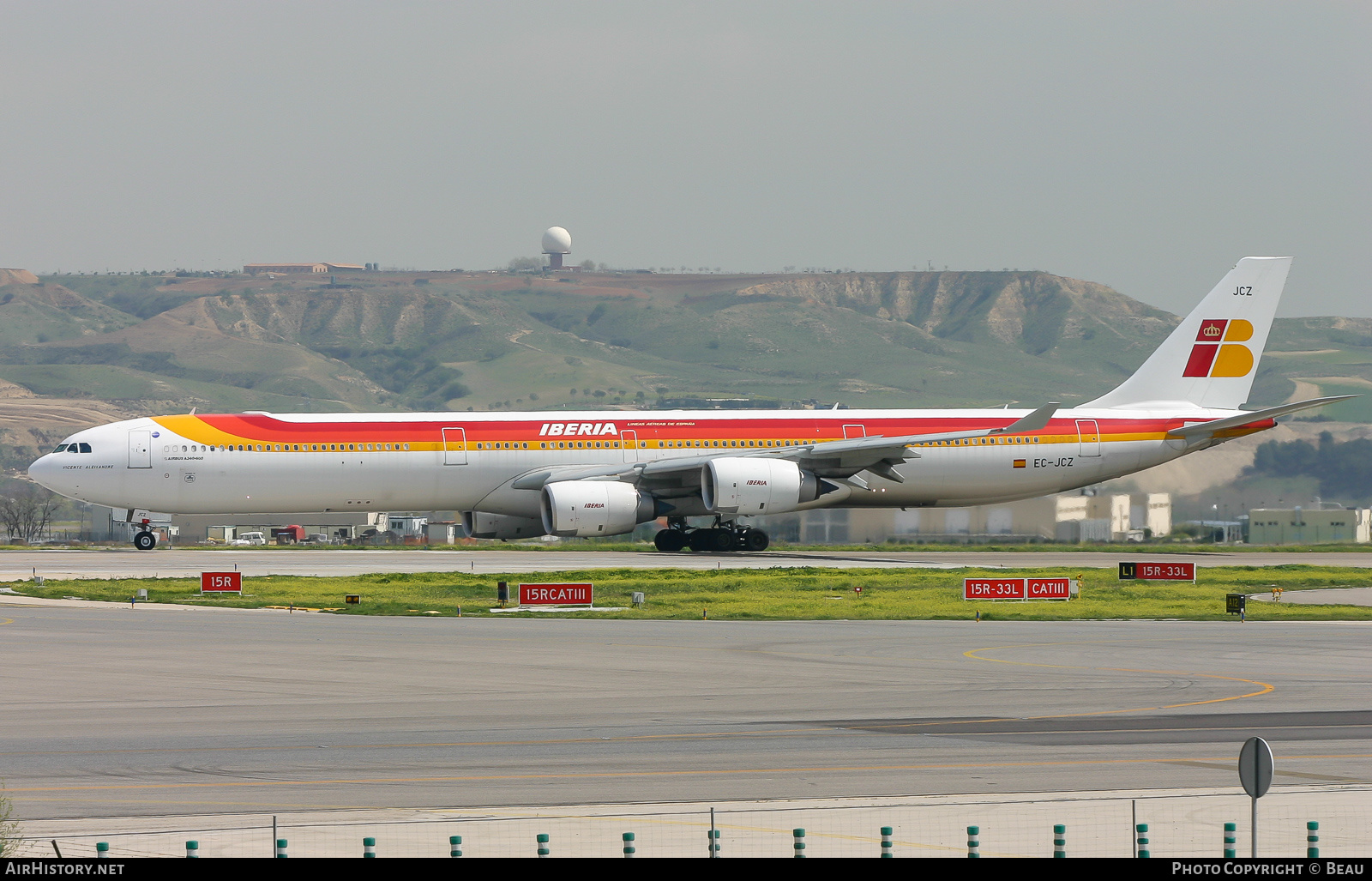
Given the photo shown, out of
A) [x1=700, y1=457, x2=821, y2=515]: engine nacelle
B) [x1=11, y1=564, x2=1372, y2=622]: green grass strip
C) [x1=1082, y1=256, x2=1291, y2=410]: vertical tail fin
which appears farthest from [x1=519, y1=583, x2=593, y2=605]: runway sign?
[x1=1082, y1=256, x2=1291, y2=410]: vertical tail fin

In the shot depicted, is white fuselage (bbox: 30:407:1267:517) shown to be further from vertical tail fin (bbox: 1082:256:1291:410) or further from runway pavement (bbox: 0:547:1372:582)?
runway pavement (bbox: 0:547:1372:582)

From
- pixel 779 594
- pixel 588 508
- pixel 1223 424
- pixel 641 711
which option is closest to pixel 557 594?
pixel 779 594

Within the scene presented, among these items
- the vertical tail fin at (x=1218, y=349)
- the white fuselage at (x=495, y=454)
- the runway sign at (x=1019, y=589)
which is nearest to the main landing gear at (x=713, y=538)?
the white fuselage at (x=495, y=454)

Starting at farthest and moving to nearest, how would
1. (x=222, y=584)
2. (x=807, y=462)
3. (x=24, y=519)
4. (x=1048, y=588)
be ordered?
(x=24, y=519)
(x=807, y=462)
(x=222, y=584)
(x=1048, y=588)

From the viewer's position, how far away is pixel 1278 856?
41.2ft

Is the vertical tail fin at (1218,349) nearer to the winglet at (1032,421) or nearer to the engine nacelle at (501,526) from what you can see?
the winglet at (1032,421)

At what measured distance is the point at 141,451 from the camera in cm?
5231

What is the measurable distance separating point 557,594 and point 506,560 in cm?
1576

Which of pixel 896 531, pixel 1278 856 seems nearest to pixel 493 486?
pixel 896 531

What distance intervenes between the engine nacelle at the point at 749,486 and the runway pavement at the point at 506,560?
1880 millimetres

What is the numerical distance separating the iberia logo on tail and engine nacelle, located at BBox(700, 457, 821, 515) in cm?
1796

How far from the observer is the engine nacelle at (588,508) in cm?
5081

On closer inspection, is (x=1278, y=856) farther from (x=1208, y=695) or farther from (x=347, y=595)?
(x=347, y=595)

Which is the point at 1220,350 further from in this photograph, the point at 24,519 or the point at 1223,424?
the point at 24,519
